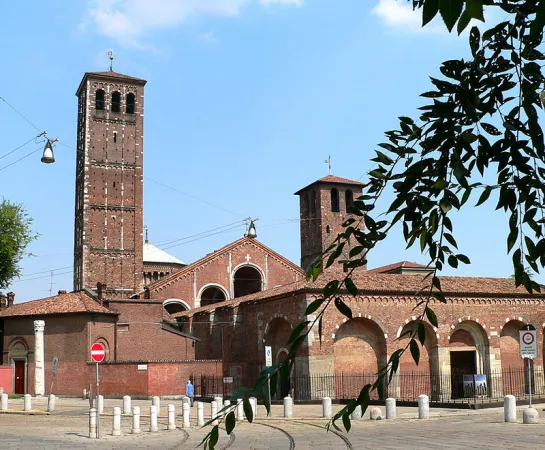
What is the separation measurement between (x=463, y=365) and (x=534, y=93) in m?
31.4

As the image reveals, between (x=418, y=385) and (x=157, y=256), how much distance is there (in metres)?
39.4

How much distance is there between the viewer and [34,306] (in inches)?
1468

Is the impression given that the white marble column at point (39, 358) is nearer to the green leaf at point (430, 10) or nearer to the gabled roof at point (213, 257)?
the gabled roof at point (213, 257)

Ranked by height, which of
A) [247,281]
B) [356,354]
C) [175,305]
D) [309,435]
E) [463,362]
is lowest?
[309,435]

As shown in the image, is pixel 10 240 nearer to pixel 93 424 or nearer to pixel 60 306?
pixel 60 306

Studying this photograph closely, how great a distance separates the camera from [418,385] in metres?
30.6

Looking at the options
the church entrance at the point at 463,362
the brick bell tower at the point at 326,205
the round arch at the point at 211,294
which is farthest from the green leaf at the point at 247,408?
the brick bell tower at the point at 326,205

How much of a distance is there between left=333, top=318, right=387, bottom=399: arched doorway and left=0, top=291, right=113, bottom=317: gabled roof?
13325 millimetres

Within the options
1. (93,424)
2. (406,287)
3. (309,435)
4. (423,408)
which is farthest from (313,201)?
(309,435)

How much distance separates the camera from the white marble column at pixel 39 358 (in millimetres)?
34875

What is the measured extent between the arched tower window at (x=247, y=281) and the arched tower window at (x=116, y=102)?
1762 cm

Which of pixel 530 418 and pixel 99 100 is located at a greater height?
pixel 99 100

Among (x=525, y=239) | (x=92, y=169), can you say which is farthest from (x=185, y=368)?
(x=525, y=239)

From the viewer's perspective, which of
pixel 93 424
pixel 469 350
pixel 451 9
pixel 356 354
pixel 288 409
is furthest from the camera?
pixel 469 350
